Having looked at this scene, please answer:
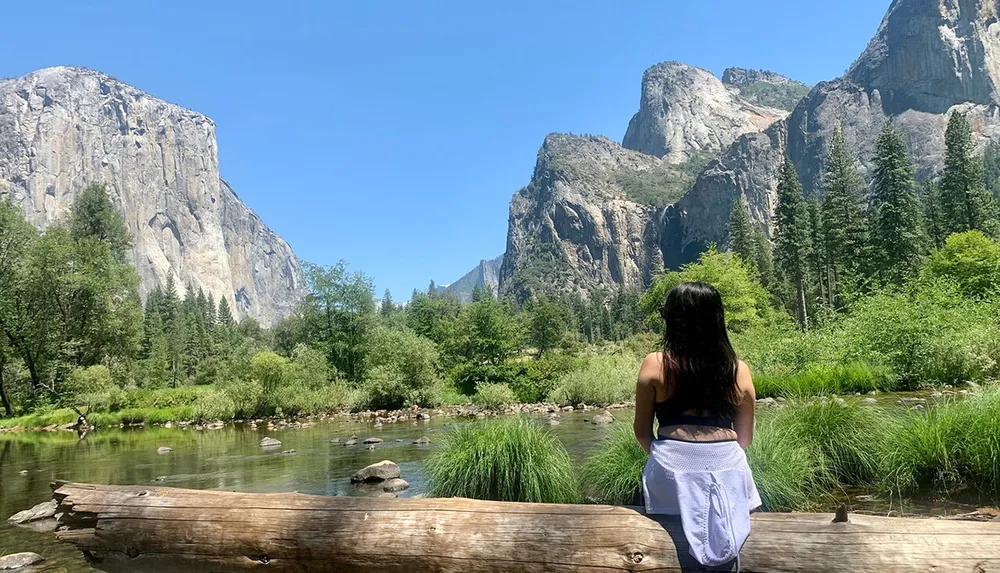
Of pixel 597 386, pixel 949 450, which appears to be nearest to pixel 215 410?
pixel 597 386

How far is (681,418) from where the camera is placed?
Answer: 3.20 m

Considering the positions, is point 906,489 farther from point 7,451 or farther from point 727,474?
point 7,451

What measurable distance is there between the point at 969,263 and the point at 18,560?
42.6 metres

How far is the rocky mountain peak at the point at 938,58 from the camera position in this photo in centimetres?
13700

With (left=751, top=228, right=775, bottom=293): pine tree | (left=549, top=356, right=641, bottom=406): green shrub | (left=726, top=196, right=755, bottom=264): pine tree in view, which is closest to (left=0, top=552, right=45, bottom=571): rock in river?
(left=549, top=356, right=641, bottom=406): green shrub

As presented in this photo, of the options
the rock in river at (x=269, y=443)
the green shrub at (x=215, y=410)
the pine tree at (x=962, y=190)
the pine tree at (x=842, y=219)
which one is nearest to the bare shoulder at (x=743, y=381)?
the rock in river at (x=269, y=443)

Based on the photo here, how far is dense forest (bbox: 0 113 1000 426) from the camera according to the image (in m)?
20.4

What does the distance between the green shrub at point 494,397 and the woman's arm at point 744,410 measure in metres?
28.1

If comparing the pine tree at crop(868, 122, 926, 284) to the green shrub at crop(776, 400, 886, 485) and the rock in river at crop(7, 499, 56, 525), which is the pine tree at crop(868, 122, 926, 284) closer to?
the green shrub at crop(776, 400, 886, 485)

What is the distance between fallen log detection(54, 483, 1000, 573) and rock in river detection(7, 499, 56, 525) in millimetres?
7383

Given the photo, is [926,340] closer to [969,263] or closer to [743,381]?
[743,381]

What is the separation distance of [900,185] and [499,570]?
52614mm

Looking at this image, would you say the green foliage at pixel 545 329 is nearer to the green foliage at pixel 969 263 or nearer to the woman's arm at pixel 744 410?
the green foliage at pixel 969 263

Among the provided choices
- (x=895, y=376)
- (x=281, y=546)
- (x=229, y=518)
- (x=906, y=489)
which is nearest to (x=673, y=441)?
(x=281, y=546)
